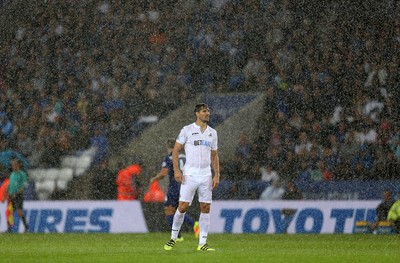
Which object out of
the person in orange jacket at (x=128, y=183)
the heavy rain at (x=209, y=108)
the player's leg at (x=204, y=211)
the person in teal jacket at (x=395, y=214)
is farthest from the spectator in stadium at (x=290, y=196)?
the player's leg at (x=204, y=211)

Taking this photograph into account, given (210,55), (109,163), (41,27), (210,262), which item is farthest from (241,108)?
(210,262)

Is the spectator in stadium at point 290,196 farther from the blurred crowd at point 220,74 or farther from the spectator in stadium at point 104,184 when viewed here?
the spectator in stadium at point 104,184

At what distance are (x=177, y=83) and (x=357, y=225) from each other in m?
8.79

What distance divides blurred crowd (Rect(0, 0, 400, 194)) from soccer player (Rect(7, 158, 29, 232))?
9.43ft

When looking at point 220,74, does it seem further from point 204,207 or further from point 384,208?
point 204,207

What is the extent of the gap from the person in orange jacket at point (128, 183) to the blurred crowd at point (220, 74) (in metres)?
2.14

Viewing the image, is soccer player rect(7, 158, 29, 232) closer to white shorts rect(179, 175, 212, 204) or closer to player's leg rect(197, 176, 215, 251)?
white shorts rect(179, 175, 212, 204)

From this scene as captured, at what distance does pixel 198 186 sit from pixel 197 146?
670 mm

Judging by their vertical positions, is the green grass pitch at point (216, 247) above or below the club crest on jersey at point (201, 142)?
below

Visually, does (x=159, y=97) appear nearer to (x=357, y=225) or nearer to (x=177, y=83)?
(x=177, y=83)

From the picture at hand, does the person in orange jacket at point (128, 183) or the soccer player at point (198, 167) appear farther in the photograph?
the person in orange jacket at point (128, 183)

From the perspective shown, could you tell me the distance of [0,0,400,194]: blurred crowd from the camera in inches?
1012

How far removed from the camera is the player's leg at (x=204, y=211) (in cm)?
1544

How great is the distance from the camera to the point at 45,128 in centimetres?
3014
